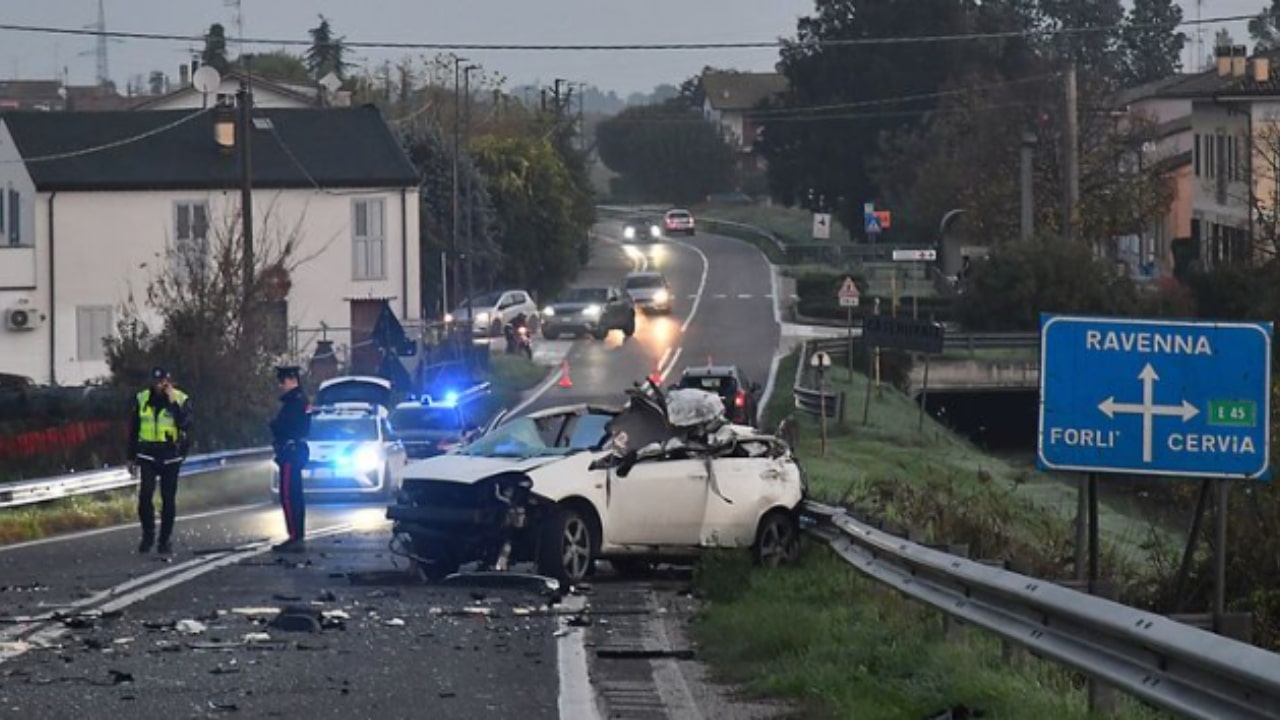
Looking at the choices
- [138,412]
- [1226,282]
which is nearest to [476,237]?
[1226,282]

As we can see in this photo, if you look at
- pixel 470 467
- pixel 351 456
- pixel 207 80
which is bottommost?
pixel 351 456

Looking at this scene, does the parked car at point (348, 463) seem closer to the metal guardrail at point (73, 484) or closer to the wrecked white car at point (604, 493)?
the metal guardrail at point (73, 484)

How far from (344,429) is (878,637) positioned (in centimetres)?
2156

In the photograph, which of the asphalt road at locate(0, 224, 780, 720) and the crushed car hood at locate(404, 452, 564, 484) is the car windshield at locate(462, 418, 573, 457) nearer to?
the crushed car hood at locate(404, 452, 564, 484)

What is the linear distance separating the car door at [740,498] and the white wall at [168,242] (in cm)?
4602

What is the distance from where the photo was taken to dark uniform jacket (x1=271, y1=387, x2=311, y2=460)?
23344 millimetres

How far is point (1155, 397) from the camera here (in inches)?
450

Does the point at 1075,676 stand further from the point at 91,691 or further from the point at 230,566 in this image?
the point at 230,566

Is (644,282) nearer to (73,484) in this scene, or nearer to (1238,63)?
(1238,63)

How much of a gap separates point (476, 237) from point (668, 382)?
2780 cm

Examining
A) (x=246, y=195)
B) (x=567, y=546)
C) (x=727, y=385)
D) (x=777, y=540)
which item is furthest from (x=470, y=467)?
(x=246, y=195)

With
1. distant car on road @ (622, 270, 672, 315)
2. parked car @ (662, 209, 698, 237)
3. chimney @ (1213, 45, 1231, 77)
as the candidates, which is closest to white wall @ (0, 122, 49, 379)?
distant car on road @ (622, 270, 672, 315)

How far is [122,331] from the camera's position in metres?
42.3

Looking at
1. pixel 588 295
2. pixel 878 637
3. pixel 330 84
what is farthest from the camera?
pixel 330 84
